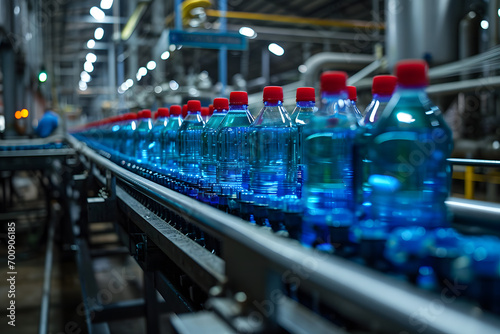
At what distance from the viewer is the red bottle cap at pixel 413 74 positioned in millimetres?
646

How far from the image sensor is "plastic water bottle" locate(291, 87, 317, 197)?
114 centimetres

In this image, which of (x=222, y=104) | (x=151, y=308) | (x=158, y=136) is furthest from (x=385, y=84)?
(x=151, y=308)

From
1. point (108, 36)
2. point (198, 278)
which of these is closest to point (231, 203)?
point (198, 278)

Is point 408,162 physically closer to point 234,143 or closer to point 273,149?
point 273,149

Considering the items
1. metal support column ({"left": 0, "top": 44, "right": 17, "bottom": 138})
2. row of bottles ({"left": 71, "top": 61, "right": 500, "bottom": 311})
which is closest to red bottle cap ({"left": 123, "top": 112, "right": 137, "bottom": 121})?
row of bottles ({"left": 71, "top": 61, "right": 500, "bottom": 311})

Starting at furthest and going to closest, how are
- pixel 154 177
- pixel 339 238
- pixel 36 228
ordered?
1. pixel 36 228
2. pixel 154 177
3. pixel 339 238

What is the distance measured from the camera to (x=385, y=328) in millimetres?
410

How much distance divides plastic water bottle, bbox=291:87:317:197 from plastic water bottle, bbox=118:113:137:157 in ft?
4.82

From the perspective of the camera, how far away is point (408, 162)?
0.80 metres

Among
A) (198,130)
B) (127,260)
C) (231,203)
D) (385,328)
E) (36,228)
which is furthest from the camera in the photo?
(36,228)

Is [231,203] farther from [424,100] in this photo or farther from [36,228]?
[36,228]

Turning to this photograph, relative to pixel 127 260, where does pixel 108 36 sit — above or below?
above

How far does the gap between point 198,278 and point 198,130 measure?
3.12 feet

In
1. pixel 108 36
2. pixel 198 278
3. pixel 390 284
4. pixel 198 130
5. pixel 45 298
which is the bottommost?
pixel 45 298
